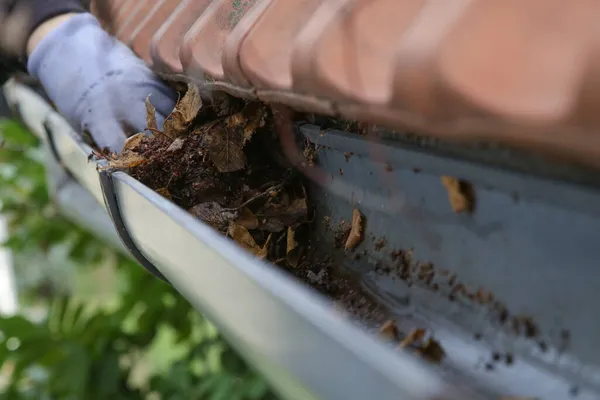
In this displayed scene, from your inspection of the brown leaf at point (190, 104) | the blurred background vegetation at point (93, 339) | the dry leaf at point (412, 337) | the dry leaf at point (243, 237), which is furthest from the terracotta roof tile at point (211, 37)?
the blurred background vegetation at point (93, 339)

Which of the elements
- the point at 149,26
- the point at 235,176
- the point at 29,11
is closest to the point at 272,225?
the point at 235,176

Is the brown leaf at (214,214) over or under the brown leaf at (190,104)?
under

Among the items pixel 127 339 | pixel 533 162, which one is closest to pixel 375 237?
pixel 533 162

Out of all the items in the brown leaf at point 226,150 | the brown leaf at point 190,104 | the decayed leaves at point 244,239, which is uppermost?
the brown leaf at point 190,104

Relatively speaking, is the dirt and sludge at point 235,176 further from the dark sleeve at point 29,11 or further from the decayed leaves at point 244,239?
the dark sleeve at point 29,11

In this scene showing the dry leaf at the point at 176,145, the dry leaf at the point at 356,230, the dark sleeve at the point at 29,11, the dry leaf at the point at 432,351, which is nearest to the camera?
the dry leaf at the point at 432,351
